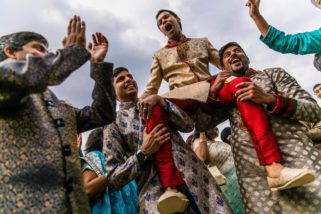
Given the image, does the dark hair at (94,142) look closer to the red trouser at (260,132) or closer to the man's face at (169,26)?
the man's face at (169,26)

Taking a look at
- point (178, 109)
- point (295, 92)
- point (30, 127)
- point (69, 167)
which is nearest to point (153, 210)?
point (178, 109)

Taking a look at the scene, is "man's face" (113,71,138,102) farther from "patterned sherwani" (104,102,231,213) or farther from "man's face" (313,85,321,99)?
"man's face" (313,85,321,99)

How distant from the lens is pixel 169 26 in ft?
13.3

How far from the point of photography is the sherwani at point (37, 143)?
1727mm

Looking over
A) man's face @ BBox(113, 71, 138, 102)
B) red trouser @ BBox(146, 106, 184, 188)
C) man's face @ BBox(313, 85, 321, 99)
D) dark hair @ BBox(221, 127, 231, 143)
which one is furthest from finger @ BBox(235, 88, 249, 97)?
man's face @ BBox(313, 85, 321, 99)

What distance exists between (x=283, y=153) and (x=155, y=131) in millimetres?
986

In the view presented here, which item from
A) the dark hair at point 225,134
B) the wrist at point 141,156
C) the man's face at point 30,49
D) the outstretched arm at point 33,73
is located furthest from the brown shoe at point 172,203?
the dark hair at point 225,134

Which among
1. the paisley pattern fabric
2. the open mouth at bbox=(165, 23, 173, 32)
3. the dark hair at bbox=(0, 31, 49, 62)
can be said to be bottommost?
the paisley pattern fabric

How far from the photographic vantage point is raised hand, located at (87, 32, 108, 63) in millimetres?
2461

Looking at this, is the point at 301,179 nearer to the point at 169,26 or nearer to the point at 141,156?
the point at 141,156

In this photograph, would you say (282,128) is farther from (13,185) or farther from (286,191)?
(13,185)

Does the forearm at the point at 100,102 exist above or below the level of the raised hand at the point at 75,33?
below

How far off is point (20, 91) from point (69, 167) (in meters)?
0.48

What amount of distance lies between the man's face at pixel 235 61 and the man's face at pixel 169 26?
0.77 m
